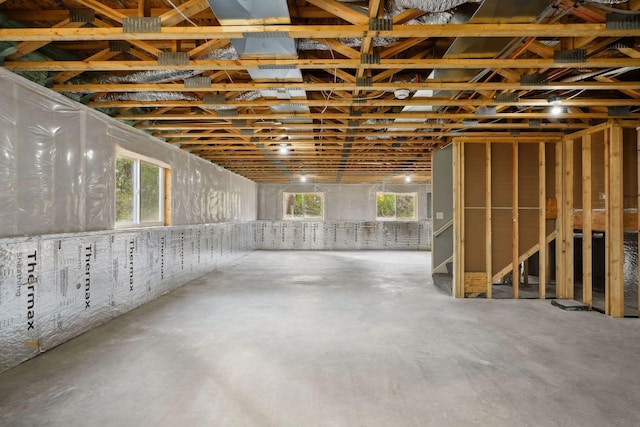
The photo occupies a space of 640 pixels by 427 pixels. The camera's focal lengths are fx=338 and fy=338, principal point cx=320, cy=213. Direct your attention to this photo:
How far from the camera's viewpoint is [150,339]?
333 centimetres

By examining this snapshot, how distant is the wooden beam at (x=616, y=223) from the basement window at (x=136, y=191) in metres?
6.27

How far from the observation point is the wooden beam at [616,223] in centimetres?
414

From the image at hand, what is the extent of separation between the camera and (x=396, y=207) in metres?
13.0

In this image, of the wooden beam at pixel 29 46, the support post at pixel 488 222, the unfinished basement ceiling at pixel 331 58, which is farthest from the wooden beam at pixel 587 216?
the wooden beam at pixel 29 46

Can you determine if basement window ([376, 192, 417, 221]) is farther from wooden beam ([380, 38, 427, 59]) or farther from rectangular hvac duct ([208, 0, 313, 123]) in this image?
wooden beam ([380, 38, 427, 59])

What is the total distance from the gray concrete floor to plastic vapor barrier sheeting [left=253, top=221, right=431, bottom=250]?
7221mm

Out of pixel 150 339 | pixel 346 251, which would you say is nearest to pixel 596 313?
pixel 150 339

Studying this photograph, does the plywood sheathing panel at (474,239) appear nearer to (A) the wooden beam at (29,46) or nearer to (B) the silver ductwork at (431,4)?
(B) the silver ductwork at (431,4)

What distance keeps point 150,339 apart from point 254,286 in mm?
2527

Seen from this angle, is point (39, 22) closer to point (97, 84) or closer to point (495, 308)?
point (97, 84)

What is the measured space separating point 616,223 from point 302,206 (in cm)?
985

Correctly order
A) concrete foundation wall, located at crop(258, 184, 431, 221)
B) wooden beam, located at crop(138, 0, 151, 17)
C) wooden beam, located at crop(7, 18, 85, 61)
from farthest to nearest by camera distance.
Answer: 1. concrete foundation wall, located at crop(258, 184, 431, 221)
2. wooden beam, located at crop(7, 18, 85, 61)
3. wooden beam, located at crop(138, 0, 151, 17)

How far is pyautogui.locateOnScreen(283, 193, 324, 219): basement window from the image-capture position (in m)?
12.9

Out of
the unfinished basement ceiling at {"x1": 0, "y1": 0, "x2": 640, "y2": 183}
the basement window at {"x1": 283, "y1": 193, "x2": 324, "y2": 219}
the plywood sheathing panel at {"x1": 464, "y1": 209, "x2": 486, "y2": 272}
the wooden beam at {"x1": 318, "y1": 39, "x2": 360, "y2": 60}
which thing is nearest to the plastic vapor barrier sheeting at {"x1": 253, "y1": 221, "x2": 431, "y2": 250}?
the basement window at {"x1": 283, "y1": 193, "x2": 324, "y2": 219}
